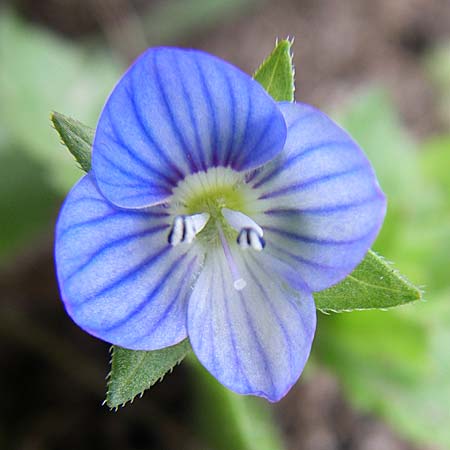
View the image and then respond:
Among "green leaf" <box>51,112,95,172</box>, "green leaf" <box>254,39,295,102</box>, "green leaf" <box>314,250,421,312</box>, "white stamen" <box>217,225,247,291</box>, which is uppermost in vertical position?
"green leaf" <box>51,112,95,172</box>

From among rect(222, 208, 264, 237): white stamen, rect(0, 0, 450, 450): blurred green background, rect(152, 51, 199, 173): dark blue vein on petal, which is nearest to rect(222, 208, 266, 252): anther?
rect(222, 208, 264, 237): white stamen

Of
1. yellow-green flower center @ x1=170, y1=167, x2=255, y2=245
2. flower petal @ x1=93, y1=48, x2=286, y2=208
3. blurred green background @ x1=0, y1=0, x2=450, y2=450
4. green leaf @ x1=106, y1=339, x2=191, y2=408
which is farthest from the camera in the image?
blurred green background @ x1=0, y1=0, x2=450, y2=450

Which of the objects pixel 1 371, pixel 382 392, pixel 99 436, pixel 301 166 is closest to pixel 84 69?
pixel 1 371

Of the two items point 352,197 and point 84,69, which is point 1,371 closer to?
point 84,69

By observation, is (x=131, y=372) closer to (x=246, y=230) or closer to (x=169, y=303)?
(x=169, y=303)

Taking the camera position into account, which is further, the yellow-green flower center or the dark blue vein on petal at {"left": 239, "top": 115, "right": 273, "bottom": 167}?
the yellow-green flower center

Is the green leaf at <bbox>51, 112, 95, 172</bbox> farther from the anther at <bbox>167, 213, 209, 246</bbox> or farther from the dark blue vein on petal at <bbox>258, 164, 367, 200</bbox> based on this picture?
the dark blue vein on petal at <bbox>258, 164, 367, 200</bbox>
